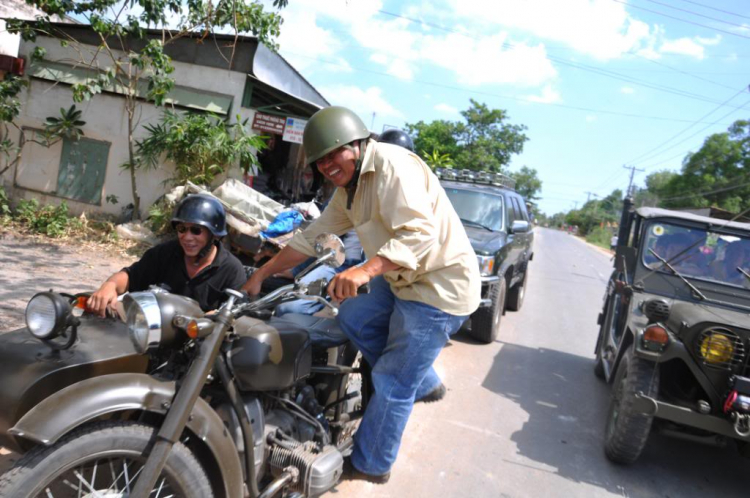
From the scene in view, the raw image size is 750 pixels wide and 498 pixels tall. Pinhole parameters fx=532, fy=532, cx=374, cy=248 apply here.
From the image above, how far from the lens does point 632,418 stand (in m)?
3.74

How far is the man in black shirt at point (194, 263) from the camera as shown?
9.57 feet

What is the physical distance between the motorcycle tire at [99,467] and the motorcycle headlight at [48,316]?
0.54 m

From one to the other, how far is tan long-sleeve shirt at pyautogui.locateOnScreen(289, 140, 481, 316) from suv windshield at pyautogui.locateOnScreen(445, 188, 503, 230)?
4745 millimetres

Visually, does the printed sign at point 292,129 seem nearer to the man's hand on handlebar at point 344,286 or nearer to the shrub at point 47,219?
the shrub at point 47,219

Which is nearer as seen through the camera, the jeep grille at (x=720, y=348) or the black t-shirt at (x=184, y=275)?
the black t-shirt at (x=184, y=275)

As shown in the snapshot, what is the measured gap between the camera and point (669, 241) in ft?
16.9

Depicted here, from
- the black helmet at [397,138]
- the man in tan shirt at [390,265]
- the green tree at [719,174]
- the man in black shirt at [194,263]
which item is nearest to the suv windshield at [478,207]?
the black helmet at [397,138]

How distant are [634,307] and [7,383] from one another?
450 cm

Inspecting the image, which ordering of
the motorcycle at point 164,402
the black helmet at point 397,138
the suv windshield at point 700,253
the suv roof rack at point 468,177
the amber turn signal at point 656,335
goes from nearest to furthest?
the motorcycle at point 164,402, the amber turn signal at point 656,335, the suv windshield at point 700,253, the black helmet at point 397,138, the suv roof rack at point 468,177

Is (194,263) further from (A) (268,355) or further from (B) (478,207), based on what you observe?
(B) (478,207)

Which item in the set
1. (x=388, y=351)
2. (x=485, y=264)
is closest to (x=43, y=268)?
(x=485, y=264)

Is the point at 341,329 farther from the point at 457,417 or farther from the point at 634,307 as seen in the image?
the point at 634,307

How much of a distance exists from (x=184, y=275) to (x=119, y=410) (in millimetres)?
1419

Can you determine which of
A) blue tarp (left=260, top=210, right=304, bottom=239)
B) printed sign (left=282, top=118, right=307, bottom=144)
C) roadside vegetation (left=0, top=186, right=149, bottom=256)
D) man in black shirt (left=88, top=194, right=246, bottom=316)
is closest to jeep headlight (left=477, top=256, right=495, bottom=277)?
blue tarp (left=260, top=210, right=304, bottom=239)
